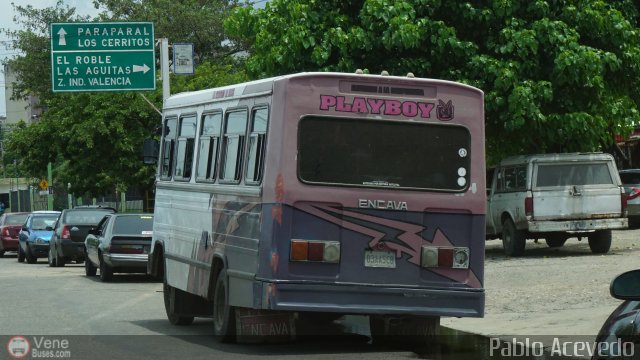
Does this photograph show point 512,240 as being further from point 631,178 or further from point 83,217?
point 83,217

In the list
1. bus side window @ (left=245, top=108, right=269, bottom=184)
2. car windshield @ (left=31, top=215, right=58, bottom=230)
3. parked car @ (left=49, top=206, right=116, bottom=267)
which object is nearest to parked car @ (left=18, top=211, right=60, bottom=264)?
car windshield @ (left=31, top=215, right=58, bottom=230)

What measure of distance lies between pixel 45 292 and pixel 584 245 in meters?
13.8

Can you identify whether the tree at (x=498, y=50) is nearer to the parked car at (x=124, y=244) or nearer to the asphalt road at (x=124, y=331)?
the parked car at (x=124, y=244)

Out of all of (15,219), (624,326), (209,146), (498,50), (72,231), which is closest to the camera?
(624,326)

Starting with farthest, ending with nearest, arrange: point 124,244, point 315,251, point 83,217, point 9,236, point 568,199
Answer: point 9,236 < point 83,217 < point 568,199 < point 124,244 < point 315,251

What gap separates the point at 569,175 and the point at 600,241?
1619mm

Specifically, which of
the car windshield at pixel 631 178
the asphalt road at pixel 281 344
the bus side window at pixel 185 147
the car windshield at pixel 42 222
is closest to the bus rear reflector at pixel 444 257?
the asphalt road at pixel 281 344

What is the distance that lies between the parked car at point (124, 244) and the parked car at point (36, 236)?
11.3 meters

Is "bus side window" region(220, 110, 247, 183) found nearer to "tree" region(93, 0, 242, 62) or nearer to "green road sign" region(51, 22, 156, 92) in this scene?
"green road sign" region(51, 22, 156, 92)

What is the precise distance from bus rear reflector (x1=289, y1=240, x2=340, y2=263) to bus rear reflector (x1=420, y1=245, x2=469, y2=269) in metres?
0.94

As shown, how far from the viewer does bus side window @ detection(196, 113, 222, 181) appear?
46.1 ft

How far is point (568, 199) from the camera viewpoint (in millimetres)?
25062

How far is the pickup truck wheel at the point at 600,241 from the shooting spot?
2547 centimetres

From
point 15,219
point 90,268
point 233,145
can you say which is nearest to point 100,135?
point 15,219
